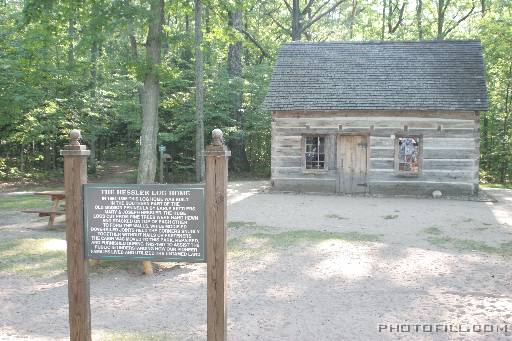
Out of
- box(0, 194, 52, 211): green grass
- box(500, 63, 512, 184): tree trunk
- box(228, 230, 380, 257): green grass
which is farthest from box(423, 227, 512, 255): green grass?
box(500, 63, 512, 184): tree trunk

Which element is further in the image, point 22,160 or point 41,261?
point 22,160

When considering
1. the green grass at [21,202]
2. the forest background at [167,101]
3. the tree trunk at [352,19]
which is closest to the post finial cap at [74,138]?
Result: the green grass at [21,202]

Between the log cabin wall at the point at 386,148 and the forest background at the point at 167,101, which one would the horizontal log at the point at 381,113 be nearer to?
the log cabin wall at the point at 386,148

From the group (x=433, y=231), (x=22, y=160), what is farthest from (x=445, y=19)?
(x=22, y=160)

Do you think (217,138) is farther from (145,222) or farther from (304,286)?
(304,286)

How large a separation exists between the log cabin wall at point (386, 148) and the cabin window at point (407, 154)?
19 cm

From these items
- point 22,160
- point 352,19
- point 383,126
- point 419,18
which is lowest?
point 22,160

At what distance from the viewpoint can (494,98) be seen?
1065 inches

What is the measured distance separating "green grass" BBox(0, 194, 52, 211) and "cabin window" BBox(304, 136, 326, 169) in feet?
32.0

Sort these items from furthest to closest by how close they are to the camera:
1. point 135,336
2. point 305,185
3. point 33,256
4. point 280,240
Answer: point 305,185, point 280,240, point 33,256, point 135,336

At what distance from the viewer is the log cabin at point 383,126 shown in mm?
18156

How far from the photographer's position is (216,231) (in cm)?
450

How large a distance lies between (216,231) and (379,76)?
16.7 metres

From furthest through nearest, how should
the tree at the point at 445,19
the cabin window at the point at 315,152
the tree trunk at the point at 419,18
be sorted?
the tree trunk at the point at 419,18 → the tree at the point at 445,19 → the cabin window at the point at 315,152
